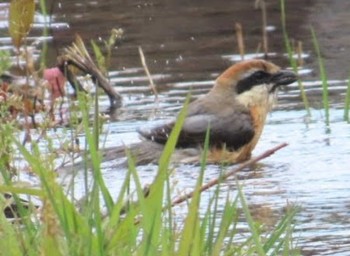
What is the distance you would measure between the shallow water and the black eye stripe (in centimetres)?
24

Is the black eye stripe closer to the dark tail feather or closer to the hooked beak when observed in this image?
the hooked beak

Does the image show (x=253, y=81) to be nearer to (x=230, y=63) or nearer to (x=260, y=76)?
(x=260, y=76)

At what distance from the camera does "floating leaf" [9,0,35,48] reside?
22.6ft

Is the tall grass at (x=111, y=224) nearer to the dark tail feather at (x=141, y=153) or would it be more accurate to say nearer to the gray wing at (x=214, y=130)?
the dark tail feather at (x=141, y=153)

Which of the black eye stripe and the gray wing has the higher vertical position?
the black eye stripe

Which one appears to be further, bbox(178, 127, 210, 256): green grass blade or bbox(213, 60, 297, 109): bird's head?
bbox(213, 60, 297, 109): bird's head

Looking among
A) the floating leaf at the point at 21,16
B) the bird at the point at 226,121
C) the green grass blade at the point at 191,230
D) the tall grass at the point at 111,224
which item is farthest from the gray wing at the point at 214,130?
the green grass blade at the point at 191,230

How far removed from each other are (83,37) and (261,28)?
148cm

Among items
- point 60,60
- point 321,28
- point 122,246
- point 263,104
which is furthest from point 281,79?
point 122,246

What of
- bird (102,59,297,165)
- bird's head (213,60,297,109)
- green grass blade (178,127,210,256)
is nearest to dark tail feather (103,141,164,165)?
bird (102,59,297,165)

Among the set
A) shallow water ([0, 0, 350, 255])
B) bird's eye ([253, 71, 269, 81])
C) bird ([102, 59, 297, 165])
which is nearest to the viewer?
shallow water ([0, 0, 350, 255])

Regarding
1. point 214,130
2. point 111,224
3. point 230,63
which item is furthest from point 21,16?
point 230,63

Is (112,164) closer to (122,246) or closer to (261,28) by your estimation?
(122,246)

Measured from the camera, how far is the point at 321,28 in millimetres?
11734
